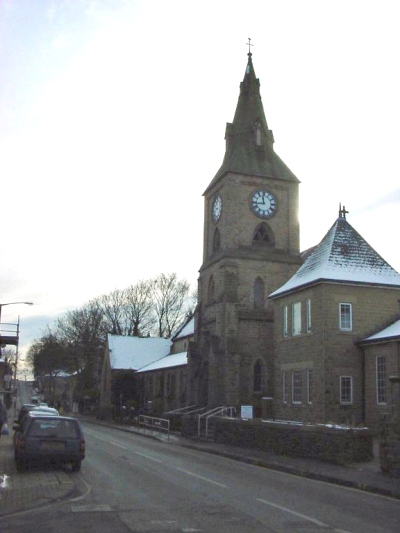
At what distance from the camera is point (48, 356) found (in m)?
89.1

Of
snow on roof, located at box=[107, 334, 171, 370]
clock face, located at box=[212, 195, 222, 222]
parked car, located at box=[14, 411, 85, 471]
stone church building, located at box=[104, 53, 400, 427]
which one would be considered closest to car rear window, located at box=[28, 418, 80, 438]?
parked car, located at box=[14, 411, 85, 471]

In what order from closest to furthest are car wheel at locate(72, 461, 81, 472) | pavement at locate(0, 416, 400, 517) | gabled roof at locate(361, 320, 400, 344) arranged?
pavement at locate(0, 416, 400, 517)
car wheel at locate(72, 461, 81, 472)
gabled roof at locate(361, 320, 400, 344)

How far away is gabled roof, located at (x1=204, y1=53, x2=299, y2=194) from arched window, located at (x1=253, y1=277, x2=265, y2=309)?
8499 mm

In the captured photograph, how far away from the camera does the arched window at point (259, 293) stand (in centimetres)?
4488

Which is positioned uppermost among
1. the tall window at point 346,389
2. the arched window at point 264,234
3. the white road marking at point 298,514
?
the arched window at point 264,234

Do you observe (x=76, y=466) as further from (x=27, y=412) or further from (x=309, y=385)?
(x=309, y=385)

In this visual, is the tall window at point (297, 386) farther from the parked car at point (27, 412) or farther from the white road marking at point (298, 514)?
the white road marking at point (298, 514)

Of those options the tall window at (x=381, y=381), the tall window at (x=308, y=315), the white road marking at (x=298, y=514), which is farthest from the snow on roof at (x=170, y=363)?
the white road marking at (x=298, y=514)

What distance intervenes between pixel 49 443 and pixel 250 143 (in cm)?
3758

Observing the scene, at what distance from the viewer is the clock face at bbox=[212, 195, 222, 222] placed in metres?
48.2

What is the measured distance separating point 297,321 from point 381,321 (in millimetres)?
4331

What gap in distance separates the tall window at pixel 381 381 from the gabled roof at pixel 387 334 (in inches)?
36.8

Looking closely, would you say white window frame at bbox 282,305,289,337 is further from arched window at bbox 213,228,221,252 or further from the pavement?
arched window at bbox 213,228,221,252

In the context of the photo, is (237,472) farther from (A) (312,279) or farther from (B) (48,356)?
(B) (48,356)
